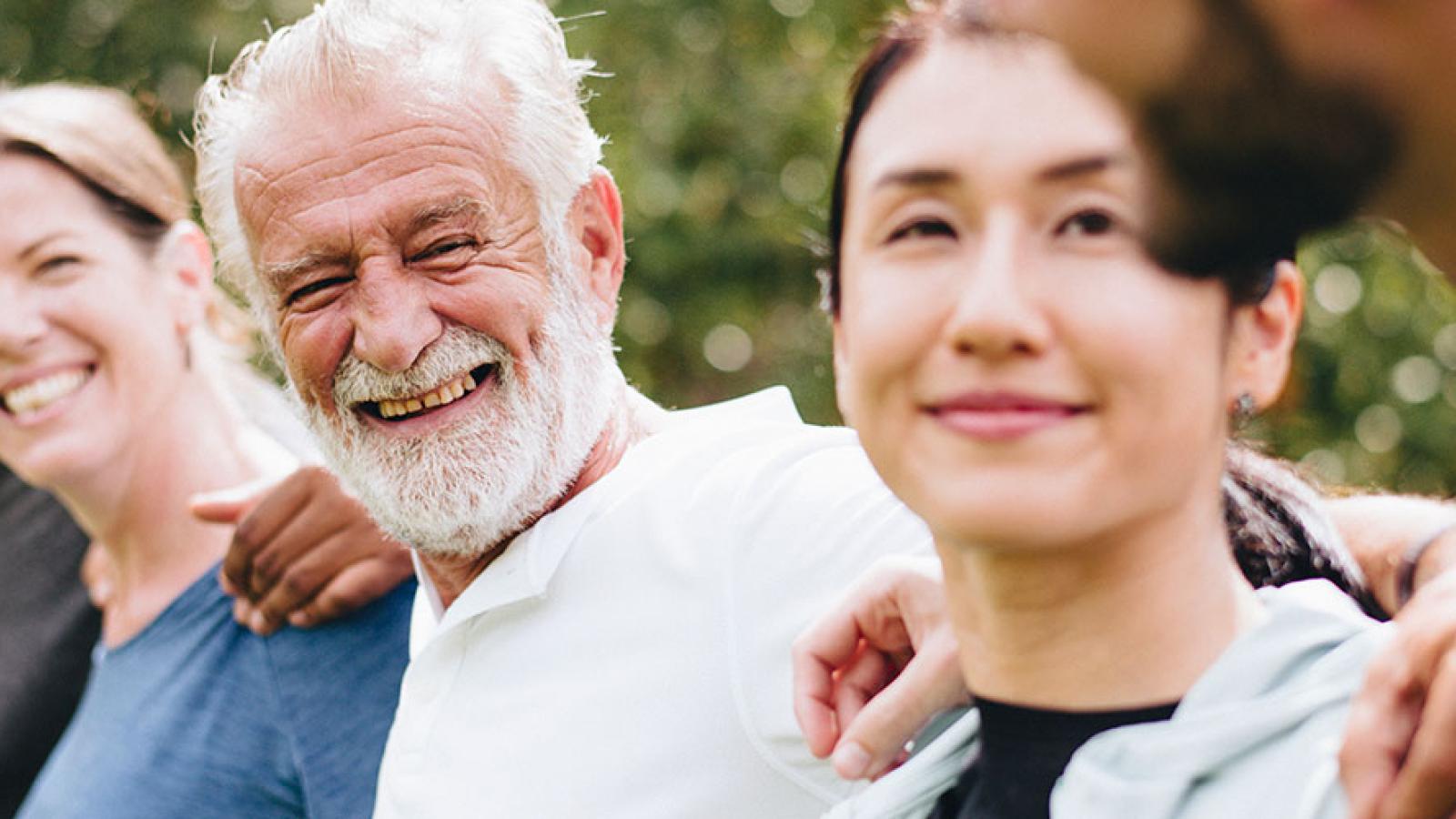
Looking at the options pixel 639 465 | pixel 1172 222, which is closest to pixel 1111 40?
pixel 1172 222

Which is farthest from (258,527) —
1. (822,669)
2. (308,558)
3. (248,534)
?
(822,669)

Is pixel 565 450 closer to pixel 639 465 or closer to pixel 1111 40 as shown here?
pixel 639 465

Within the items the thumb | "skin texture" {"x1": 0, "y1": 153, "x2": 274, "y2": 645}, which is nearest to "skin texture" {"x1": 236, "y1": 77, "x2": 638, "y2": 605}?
the thumb

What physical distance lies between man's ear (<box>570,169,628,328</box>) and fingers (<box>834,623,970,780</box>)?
3.41 feet

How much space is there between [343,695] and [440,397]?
563 millimetres

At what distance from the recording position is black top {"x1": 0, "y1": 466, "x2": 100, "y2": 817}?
3.50 meters

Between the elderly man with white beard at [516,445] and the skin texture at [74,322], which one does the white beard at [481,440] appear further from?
the skin texture at [74,322]

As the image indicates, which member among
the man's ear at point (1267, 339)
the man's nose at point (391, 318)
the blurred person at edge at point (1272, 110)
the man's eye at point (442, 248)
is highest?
the blurred person at edge at point (1272, 110)

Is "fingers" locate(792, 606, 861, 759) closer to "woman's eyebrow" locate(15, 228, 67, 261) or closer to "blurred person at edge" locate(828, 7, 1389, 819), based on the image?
"blurred person at edge" locate(828, 7, 1389, 819)

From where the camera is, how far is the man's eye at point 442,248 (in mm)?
2309

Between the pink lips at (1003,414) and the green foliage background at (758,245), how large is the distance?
506 cm

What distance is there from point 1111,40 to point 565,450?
1789mm

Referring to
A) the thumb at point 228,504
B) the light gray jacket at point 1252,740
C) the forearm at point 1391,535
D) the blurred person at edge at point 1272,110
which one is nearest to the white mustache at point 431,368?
the thumb at point 228,504

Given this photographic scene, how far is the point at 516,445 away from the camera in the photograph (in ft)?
7.48
